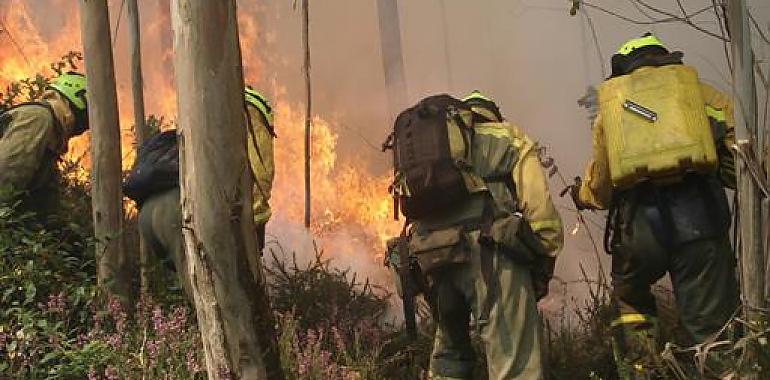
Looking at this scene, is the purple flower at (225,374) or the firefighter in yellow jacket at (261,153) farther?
the firefighter in yellow jacket at (261,153)

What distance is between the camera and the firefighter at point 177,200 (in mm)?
3777

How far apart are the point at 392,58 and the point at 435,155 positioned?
368 centimetres

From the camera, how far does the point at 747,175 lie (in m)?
2.33

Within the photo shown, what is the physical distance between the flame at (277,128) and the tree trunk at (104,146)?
1.67 meters

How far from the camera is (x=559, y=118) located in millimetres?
5504

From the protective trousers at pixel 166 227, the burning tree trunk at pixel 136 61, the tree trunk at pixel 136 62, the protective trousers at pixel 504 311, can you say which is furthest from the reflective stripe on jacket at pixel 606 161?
the burning tree trunk at pixel 136 61

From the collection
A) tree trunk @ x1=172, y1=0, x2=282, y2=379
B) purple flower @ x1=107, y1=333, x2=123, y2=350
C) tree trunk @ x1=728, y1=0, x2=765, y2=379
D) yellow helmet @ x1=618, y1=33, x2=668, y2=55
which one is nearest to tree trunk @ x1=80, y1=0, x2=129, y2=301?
purple flower @ x1=107, y1=333, x2=123, y2=350

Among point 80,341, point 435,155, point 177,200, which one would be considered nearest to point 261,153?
point 177,200

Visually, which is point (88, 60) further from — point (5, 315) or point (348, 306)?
point (348, 306)

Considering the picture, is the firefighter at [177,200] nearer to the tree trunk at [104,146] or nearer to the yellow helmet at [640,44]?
the tree trunk at [104,146]

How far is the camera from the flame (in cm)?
643

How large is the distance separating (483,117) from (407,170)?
0.48 metres

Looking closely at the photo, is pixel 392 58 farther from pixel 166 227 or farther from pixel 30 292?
pixel 30 292

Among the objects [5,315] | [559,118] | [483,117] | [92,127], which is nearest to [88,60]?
[92,127]
